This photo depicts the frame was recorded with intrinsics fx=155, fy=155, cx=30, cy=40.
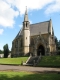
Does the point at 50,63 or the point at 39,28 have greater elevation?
the point at 39,28

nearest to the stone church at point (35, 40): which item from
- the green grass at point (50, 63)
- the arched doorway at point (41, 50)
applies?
the arched doorway at point (41, 50)

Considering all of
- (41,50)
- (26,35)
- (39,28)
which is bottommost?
(41,50)

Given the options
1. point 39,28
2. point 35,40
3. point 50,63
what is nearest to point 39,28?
point 39,28

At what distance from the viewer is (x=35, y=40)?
60.3 m

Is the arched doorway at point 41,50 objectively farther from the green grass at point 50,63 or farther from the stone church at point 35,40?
the green grass at point 50,63

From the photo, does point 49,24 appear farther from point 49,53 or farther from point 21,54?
point 21,54

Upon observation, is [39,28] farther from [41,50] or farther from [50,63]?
[50,63]

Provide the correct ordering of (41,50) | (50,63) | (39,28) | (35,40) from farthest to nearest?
(39,28) → (35,40) → (41,50) → (50,63)

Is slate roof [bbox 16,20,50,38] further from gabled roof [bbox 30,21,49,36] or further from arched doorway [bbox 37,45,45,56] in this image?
arched doorway [bbox 37,45,45,56]

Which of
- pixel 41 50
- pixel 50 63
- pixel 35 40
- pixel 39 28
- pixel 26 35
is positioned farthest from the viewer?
pixel 39 28

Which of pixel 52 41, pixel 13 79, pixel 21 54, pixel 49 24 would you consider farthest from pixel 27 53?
pixel 13 79

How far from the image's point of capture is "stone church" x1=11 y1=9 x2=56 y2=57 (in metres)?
58.3

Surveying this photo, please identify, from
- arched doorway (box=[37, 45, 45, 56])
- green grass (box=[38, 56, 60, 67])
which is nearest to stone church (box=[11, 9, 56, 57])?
arched doorway (box=[37, 45, 45, 56])

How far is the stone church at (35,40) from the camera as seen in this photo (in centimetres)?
5828
